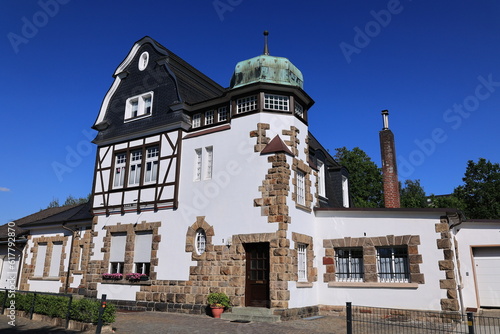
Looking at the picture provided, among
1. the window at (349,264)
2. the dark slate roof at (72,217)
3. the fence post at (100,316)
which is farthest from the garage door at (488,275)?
the dark slate roof at (72,217)

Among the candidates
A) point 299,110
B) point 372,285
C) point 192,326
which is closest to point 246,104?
point 299,110

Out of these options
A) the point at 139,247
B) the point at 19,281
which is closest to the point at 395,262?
the point at 139,247

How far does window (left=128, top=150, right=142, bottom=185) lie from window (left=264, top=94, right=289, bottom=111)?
6.60 m

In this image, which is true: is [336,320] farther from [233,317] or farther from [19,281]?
[19,281]

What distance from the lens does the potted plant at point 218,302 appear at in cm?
1339

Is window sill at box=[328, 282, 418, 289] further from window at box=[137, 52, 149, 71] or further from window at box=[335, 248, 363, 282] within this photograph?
window at box=[137, 52, 149, 71]

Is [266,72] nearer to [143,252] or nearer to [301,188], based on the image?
[301,188]

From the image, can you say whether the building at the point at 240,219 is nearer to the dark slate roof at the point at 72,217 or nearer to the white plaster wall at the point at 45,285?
the white plaster wall at the point at 45,285

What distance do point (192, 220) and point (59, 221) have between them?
953 centimetres

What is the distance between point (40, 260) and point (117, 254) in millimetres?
7238

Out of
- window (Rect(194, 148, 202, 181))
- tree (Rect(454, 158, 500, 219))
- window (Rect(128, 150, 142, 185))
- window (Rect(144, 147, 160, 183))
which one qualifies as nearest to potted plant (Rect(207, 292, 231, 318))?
window (Rect(194, 148, 202, 181))

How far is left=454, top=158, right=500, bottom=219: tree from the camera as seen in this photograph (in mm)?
34781

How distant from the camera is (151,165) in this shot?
17.5 metres

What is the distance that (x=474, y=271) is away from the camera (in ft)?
52.2
